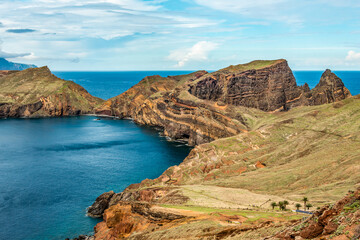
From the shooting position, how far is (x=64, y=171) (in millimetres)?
119688

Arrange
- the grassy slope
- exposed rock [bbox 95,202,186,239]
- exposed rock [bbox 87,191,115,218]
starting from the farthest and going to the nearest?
exposed rock [bbox 87,191,115,218], the grassy slope, exposed rock [bbox 95,202,186,239]

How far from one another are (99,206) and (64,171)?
134 ft

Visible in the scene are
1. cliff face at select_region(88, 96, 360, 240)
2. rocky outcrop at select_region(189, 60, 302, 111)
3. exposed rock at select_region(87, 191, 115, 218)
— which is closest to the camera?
cliff face at select_region(88, 96, 360, 240)

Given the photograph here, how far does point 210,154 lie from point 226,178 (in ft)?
64.9

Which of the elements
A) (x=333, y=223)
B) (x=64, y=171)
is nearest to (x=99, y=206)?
(x=64, y=171)

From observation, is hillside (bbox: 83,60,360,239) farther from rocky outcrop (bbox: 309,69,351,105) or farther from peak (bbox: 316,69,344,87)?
peak (bbox: 316,69,344,87)

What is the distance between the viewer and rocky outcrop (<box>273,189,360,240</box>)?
21.5 m

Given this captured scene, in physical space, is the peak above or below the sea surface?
above

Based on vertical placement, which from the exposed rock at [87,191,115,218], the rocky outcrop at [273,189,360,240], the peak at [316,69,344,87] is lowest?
the exposed rock at [87,191,115,218]

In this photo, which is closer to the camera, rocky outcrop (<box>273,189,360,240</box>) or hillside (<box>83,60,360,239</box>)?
rocky outcrop (<box>273,189,360,240</box>)

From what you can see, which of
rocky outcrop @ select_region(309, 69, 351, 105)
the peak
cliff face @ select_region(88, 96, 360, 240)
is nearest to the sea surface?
cliff face @ select_region(88, 96, 360, 240)

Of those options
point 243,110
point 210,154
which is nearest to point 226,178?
point 210,154

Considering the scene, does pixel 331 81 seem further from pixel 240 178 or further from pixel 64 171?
pixel 64 171

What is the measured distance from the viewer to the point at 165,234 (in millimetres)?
45188
